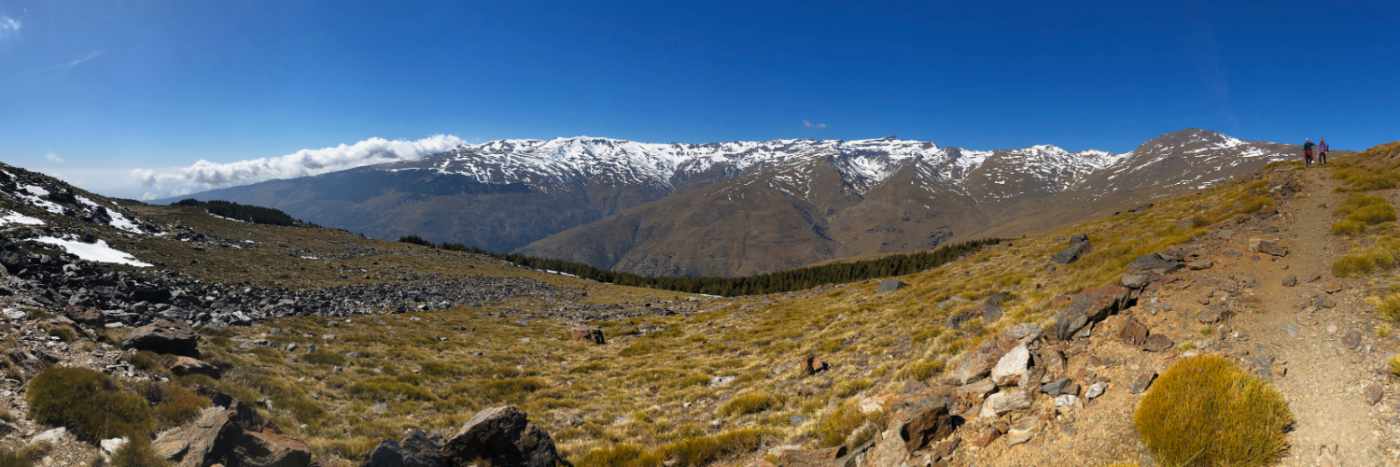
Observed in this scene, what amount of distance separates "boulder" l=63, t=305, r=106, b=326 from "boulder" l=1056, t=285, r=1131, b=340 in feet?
78.0

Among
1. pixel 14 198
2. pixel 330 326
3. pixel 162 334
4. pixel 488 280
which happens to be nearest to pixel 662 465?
pixel 162 334

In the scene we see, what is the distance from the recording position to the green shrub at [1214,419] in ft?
20.3

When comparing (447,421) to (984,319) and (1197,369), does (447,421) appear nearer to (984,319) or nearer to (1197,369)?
(1197,369)

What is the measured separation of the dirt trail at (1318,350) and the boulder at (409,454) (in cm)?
1356

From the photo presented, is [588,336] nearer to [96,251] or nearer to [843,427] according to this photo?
[843,427]

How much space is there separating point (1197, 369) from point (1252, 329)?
3.63 metres

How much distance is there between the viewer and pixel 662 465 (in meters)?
10.4

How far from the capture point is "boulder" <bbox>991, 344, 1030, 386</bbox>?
967 cm

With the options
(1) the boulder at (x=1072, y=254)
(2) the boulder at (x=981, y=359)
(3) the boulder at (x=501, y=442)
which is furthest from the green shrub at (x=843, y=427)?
(1) the boulder at (x=1072, y=254)

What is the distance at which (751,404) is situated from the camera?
13.7 metres

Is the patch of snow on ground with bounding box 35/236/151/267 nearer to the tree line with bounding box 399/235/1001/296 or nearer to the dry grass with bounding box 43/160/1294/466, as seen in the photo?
the dry grass with bounding box 43/160/1294/466

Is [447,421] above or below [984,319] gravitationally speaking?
below

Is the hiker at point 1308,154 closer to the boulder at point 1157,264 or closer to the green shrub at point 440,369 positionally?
the boulder at point 1157,264

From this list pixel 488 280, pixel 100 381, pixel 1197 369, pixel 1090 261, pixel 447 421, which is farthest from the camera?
pixel 488 280
